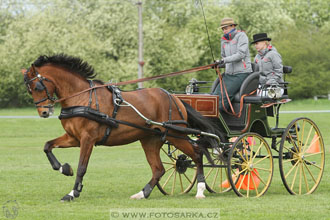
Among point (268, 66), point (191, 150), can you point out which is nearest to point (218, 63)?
point (268, 66)

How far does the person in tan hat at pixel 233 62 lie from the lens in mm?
9805

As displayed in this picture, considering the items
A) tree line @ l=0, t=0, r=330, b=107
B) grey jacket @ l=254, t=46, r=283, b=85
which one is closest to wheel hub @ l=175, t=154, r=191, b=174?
grey jacket @ l=254, t=46, r=283, b=85

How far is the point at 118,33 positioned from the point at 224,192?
37483mm

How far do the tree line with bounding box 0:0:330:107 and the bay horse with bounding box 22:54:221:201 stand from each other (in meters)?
31.8

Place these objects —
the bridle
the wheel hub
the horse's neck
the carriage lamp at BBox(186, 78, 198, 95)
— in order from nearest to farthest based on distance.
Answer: the bridle → the horse's neck → the wheel hub → the carriage lamp at BBox(186, 78, 198, 95)

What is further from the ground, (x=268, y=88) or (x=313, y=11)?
(x=313, y=11)

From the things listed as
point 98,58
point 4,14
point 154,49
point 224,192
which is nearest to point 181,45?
point 154,49

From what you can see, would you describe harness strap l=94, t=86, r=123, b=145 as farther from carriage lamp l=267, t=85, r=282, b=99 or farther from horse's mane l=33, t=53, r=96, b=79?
carriage lamp l=267, t=85, r=282, b=99

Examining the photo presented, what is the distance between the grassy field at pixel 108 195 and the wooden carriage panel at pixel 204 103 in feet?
3.98

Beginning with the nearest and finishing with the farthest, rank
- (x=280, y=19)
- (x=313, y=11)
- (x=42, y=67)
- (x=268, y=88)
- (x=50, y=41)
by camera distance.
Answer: (x=42, y=67)
(x=268, y=88)
(x=50, y=41)
(x=280, y=19)
(x=313, y=11)

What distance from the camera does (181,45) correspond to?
50.1 metres

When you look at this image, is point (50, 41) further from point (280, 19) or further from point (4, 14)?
point (280, 19)

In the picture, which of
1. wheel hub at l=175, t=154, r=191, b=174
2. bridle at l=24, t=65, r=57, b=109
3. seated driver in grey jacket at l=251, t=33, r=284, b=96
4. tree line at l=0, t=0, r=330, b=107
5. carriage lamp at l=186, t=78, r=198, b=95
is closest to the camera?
bridle at l=24, t=65, r=57, b=109

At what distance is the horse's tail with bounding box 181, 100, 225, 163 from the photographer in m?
9.73
